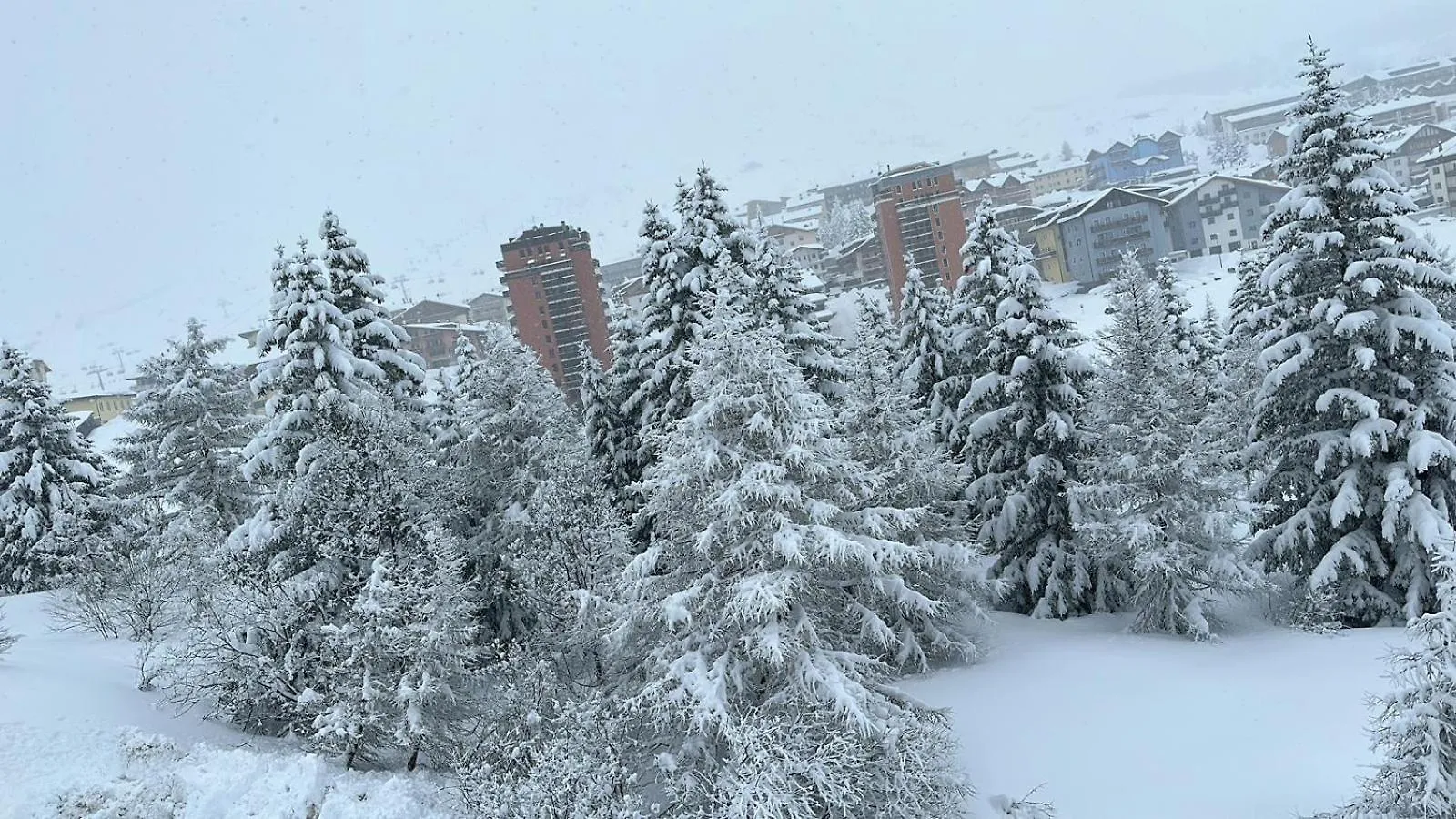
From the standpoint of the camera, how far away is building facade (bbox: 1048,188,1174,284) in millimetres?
99125

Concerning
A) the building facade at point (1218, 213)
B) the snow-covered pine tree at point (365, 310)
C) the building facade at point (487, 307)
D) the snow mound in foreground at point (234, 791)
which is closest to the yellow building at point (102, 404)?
the building facade at point (487, 307)

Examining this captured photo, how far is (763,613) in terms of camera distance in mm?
14227

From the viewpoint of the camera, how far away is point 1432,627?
998 centimetres

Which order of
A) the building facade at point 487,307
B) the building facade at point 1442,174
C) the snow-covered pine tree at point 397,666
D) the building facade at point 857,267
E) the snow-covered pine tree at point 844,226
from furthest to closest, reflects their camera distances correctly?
1. the snow-covered pine tree at point 844,226
2. the building facade at point 487,307
3. the building facade at point 857,267
4. the building facade at point 1442,174
5. the snow-covered pine tree at point 397,666

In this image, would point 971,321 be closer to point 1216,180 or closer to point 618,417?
point 618,417

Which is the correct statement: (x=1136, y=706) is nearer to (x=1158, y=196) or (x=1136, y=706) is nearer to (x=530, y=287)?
(x=530, y=287)

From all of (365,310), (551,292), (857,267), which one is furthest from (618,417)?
(857,267)

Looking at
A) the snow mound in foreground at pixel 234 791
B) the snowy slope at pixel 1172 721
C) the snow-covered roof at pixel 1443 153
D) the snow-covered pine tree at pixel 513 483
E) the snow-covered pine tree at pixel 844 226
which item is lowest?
the snowy slope at pixel 1172 721

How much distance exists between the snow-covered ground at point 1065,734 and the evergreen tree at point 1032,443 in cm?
299

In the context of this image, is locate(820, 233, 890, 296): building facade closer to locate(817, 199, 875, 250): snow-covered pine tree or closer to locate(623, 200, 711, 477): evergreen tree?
locate(817, 199, 875, 250): snow-covered pine tree

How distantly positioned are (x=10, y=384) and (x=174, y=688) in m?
18.0

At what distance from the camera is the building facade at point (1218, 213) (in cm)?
10187

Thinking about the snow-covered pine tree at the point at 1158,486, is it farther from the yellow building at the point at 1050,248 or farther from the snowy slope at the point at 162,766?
the yellow building at the point at 1050,248

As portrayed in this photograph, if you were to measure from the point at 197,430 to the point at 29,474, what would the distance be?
22.9 ft
